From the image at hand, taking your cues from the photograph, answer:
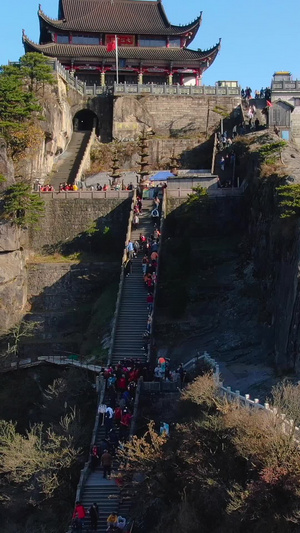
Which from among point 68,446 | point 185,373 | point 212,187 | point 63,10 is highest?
point 63,10

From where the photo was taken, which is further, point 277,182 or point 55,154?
point 55,154

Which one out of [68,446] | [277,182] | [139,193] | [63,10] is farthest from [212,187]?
[63,10]

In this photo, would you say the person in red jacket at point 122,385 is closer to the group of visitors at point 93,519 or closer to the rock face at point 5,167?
the group of visitors at point 93,519

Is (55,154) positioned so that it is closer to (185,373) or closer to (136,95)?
(136,95)

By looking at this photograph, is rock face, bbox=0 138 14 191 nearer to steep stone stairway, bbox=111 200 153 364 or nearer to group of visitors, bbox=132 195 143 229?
group of visitors, bbox=132 195 143 229

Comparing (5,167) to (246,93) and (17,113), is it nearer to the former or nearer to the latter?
(17,113)

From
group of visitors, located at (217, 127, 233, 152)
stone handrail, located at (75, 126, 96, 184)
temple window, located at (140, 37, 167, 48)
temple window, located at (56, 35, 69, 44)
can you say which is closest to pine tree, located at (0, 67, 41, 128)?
stone handrail, located at (75, 126, 96, 184)
